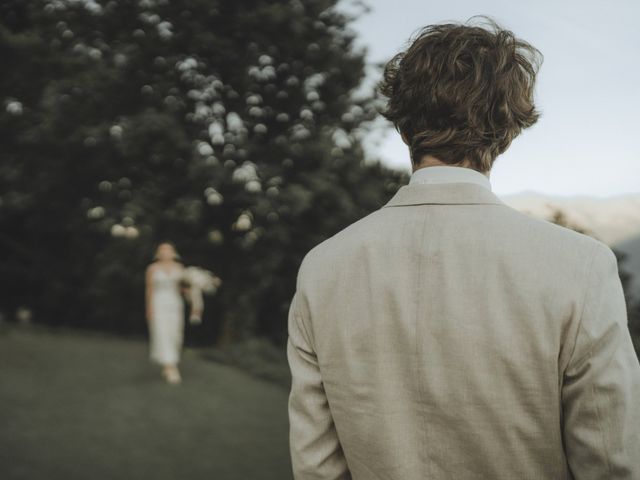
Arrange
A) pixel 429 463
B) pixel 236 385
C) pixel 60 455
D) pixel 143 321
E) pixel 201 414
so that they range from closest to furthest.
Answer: pixel 429 463 → pixel 60 455 → pixel 201 414 → pixel 236 385 → pixel 143 321

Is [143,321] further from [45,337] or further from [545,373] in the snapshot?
[545,373]

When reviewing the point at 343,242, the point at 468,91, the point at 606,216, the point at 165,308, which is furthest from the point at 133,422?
the point at 468,91

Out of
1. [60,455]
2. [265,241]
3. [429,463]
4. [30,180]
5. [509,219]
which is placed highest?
[30,180]

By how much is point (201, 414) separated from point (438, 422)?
25.9 feet

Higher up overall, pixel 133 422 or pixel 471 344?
pixel 471 344

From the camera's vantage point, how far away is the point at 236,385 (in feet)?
37.2

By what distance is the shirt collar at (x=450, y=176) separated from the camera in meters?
1.34

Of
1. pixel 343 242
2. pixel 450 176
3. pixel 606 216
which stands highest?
pixel 606 216

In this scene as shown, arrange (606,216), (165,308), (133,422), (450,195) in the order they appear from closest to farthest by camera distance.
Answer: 1. (450,195)
2. (606,216)
3. (133,422)
4. (165,308)

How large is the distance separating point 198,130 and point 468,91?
15.5m

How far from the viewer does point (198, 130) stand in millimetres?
16266

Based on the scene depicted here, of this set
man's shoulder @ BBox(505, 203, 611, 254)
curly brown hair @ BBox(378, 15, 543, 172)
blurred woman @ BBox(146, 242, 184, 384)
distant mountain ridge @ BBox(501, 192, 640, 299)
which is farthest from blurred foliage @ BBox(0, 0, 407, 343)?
man's shoulder @ BBox(505, 203, 611, 254)

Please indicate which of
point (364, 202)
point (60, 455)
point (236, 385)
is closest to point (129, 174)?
point (364, 202)

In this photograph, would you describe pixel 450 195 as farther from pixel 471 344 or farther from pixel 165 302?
pixel 165 302
